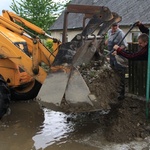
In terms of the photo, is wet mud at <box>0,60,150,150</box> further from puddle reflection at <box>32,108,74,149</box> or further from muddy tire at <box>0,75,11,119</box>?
muddy tire at <box>0,75,11,119</box>

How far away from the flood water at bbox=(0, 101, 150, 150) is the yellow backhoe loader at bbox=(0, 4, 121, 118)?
57 centimetres

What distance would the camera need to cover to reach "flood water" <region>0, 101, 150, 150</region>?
5.20 meters

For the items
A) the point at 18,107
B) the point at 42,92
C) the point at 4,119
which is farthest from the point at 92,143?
the point at 18,107

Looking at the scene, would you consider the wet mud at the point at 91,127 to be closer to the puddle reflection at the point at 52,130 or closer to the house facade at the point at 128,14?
the puddle reflection at the point at 52,130

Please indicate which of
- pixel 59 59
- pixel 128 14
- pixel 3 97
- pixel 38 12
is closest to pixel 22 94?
pixel 3 97

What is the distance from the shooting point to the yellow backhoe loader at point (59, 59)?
516 cm

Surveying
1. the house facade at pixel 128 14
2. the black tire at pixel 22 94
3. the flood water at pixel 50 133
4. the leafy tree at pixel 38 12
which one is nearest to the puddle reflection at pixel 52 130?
the flood water at pixel 50 133

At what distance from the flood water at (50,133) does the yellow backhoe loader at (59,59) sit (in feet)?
1.87

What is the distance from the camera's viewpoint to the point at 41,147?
522 cm

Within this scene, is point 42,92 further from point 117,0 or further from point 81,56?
point 117,0

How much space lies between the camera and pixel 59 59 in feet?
18.0

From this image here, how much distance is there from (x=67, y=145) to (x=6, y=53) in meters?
2.17

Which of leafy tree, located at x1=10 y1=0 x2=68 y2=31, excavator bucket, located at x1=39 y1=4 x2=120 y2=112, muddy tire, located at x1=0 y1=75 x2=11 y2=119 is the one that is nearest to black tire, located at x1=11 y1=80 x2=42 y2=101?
muddy tire, located at x1=0 y1=75 x2=11 y2=119

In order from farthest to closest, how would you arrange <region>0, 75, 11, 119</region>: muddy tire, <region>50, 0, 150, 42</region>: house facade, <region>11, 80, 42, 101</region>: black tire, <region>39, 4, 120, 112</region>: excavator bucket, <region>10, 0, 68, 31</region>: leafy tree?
<region>10, 0, 68, 31</region>: leafy tree → <region>50, 0, 150, 42</region>: house facade → <region>11, 80, 42, 101</region>: black tire → <region>0, 75, 11, 119</region>: muddy tire → <region>39, 4, 120, 112</region>: excavator bucket
